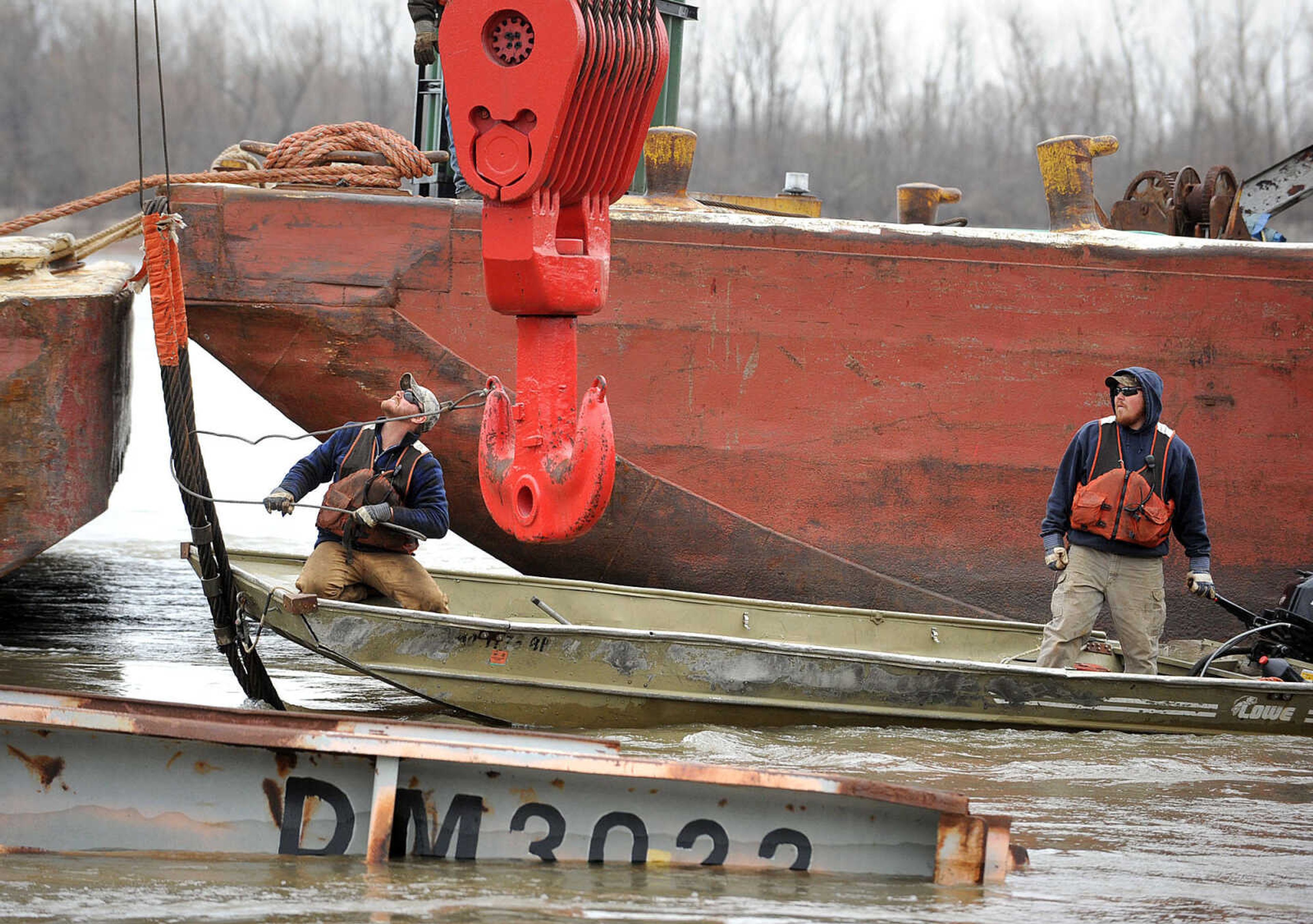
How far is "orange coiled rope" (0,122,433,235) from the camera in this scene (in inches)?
286

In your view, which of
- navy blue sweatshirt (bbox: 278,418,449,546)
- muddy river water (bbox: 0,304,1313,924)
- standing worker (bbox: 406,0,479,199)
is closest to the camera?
muddy river water (bbox: 0,304,1313,924)

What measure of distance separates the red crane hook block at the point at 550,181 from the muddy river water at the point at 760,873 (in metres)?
1.30

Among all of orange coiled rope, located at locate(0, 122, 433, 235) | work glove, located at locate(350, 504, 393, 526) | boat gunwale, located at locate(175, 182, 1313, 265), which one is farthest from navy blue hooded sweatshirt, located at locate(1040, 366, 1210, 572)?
orange coiled rope, located at locate(0, 122, 433, 235)

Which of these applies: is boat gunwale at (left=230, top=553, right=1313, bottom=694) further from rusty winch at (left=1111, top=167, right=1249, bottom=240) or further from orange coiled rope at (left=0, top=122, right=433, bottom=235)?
rusty winch at (left=1111, top=167, right=1249, bottom=240)

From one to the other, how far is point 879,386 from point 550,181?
351cm

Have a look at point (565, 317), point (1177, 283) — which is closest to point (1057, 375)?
point (1177, 283)

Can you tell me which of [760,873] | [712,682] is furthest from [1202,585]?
[760,873]

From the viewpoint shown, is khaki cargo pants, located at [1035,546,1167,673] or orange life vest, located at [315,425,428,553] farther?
khaki cargo pants, located at [1035,546,1167,673]

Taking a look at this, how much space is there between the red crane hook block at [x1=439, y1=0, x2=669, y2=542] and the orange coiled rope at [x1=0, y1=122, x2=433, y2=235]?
2.82 metres

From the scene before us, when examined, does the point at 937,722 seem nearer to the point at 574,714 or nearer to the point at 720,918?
the point at 574,714

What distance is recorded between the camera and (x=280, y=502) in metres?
5.89

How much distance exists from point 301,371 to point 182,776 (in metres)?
3.64

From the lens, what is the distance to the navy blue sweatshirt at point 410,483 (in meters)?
6.14

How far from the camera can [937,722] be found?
6398 millimetres
